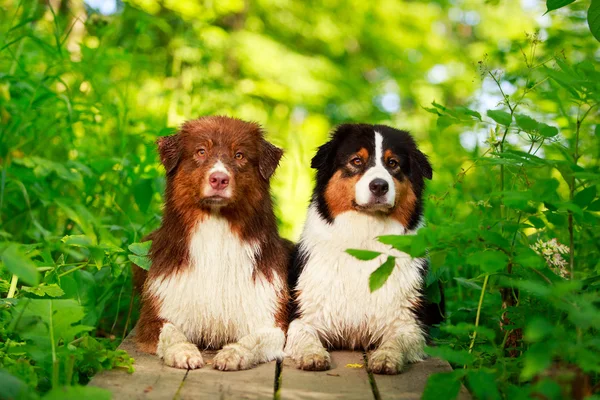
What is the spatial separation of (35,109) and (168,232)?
2.22m

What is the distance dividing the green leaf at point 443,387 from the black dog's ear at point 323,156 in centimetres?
195

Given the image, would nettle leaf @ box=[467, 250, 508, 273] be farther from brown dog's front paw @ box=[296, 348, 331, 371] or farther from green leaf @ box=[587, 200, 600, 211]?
brown dog's front paw @ box=[296, 348, 331, 371]

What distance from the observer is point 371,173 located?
166 inches

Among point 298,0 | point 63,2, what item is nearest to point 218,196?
point 63,2

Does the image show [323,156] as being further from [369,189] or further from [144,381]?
[144,381]

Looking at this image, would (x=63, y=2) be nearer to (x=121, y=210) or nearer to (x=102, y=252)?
(x=121, y=210)

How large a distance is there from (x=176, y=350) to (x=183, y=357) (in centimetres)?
9

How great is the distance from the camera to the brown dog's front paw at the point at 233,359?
376 centimetres

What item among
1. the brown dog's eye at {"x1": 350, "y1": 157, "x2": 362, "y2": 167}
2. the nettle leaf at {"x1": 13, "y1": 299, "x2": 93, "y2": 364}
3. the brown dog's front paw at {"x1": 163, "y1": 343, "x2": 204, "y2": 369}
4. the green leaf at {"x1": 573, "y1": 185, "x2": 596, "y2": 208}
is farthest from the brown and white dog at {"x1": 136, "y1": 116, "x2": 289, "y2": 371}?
the green leaf at {"x1": 573, "y1": 185, "x2": 596, "y2": 208}

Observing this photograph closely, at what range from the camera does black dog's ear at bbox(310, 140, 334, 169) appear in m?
4.57

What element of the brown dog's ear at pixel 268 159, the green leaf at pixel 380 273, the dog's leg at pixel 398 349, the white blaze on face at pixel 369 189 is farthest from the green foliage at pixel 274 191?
the brown dog's ear at pixel 268 159

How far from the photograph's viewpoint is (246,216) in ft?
14.0

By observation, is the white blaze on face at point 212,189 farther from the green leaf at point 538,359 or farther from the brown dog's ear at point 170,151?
the green leaf at point 538,359

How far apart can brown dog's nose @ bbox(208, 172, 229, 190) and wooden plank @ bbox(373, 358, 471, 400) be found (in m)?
1.32
